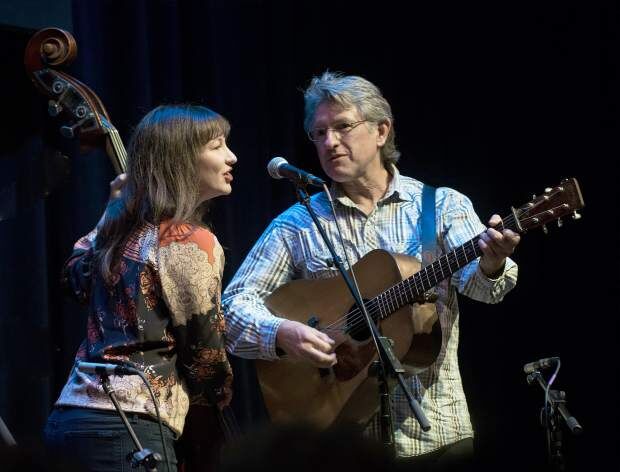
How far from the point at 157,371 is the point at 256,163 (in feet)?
7.96

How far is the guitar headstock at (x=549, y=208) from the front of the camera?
2.94 metres

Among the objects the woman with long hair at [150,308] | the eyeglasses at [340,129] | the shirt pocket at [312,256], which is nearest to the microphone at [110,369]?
the woman with long hair at [150,308]

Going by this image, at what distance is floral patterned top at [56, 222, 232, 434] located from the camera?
8.16 ft

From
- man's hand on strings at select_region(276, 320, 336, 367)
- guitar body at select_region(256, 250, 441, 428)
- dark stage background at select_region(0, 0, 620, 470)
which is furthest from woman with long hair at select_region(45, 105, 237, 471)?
dark stage background at select_region(0, 0, 620, 470)

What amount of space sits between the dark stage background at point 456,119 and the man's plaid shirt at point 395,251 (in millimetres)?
968

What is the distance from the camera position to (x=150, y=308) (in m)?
2.54

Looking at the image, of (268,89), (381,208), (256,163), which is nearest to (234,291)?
(381,208)

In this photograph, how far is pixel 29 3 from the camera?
4.00 m

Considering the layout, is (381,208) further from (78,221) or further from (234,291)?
(78,221)

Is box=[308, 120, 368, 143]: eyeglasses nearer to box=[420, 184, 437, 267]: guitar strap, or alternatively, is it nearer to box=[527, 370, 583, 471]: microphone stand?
box=[420, 184, 437, 267]: guitar strap

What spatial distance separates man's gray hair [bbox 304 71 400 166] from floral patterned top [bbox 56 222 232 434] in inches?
46.4

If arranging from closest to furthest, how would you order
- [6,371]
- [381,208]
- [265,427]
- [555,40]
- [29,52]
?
1. [265,427]
2. [29,52]
3. [381,208]
4. [6,371]
5. [555,40]

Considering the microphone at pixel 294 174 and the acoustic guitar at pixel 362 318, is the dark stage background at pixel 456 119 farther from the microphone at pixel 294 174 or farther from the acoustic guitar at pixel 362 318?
the microphone at pixel 294 174

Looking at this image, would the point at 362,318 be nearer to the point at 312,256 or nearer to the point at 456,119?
the point at 312,256
